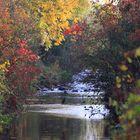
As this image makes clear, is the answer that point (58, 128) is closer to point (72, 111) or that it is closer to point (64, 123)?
point (64, 123)

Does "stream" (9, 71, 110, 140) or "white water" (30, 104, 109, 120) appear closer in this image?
"stream" (9, 71, 110, 140)

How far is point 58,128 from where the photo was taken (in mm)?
22375

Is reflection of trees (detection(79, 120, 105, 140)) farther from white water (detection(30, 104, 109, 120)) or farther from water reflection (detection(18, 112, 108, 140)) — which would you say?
white water (detection(30, 104, 109, 120))

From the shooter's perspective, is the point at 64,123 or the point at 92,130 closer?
the point at 92,130

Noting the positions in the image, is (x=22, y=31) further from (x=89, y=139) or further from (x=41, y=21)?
(x=89, y=139)

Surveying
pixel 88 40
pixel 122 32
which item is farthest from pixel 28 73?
pixel 122 32

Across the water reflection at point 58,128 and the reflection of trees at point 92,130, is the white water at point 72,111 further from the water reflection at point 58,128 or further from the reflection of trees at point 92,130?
the reflection of trees at point 92,130

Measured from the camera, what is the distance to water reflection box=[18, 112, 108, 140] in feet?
65.2

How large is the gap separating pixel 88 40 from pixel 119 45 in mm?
2657

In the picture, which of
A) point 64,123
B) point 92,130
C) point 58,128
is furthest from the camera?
point 64,123

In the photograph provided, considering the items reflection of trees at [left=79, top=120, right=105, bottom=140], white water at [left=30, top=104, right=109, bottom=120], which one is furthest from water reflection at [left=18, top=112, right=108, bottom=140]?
white water at [left=30, top=104, right=109, bottom=120]

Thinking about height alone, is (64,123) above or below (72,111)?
below

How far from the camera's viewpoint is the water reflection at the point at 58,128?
782 inches

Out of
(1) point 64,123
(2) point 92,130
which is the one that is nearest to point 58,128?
(2) point 92,130
